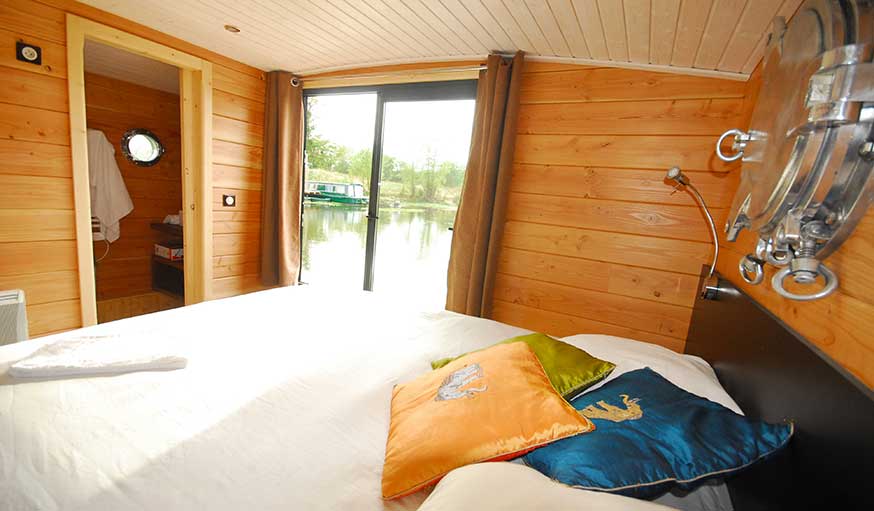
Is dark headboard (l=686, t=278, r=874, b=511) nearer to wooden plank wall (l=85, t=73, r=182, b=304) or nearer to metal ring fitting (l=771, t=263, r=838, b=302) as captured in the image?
metal ring fitting (l=771, t=263, r=838, b=302)

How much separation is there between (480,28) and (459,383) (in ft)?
6.12

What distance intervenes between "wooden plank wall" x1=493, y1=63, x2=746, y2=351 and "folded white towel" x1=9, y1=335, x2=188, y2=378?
1.90 metres

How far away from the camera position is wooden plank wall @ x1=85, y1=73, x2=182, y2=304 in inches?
131

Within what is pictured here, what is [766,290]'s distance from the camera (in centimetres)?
106

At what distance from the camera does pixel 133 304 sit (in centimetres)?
371

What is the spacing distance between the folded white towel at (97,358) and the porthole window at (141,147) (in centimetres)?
308

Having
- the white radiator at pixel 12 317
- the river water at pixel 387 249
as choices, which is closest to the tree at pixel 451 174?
the river water at pixel 387 249

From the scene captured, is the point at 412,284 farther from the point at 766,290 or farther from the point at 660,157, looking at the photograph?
the point at 766,290

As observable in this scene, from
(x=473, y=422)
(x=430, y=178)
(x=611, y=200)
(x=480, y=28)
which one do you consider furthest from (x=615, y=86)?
(x=473, y=422)

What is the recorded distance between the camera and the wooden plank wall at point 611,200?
6.43ft

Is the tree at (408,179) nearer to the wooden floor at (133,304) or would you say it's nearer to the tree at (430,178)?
the tree at (430,178)

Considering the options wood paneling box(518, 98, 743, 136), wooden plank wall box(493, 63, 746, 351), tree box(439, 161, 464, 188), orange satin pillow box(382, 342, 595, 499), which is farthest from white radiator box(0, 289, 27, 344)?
wood paneling box(518, 98, 743, 136)

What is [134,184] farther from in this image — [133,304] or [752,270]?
[752,270]

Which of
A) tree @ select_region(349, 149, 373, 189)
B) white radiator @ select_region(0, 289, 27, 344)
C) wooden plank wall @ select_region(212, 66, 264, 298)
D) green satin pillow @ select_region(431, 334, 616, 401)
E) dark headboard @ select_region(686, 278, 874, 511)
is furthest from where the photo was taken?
tree @ select_region(349, 149, 373, 189)
